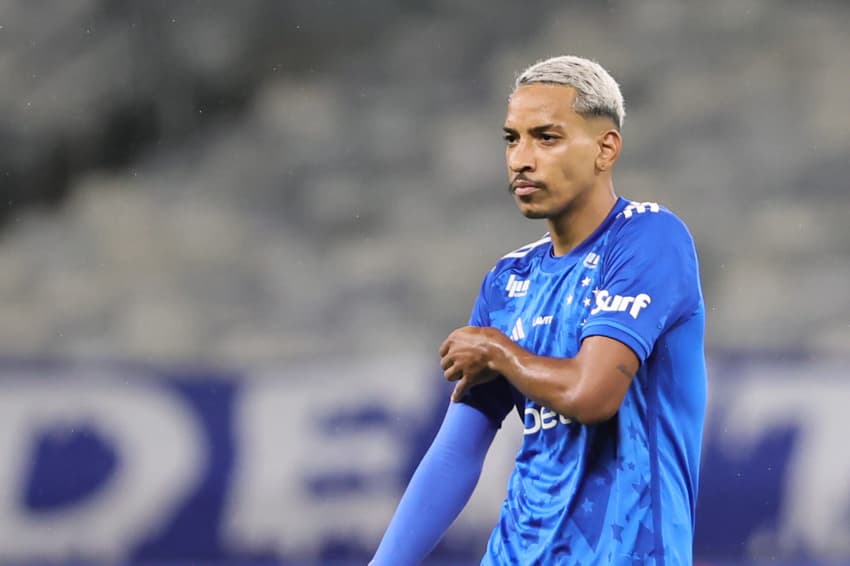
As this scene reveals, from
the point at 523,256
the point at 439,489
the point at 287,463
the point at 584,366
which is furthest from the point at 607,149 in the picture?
the point at 287,463

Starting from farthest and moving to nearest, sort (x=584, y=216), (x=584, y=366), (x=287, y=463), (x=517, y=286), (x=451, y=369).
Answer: (x=287, y=463), (x=517, y=286), (x=584, y=216), (x=451, y=369), (x=584, y=366)

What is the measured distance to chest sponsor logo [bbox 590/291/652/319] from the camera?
6.90 feet

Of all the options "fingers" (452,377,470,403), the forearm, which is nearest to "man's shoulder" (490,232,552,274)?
"fingers" (452,377,470,403)

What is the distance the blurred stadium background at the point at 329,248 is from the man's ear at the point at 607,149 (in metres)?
4.02

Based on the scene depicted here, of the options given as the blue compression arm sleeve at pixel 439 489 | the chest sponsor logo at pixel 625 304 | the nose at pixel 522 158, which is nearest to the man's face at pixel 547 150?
the nose at pixel 522 158

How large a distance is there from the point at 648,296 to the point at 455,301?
4.61m

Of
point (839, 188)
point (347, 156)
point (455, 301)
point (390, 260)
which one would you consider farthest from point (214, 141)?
point (839, 188)

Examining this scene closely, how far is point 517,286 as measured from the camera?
246 centimetres

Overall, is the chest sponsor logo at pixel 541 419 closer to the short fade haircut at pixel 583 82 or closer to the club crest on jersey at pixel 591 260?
the club crest on jersey at pixel 591 260

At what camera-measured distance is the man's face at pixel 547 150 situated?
2.26 m

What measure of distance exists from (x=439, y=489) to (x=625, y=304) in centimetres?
56

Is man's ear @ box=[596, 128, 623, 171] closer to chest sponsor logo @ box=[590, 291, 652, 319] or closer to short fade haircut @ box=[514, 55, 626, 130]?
short fade haircut @ box=[514, 55, 626, 130]

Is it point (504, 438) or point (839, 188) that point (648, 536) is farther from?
point (839, 188)

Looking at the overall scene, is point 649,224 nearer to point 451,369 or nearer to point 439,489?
point 451,369
